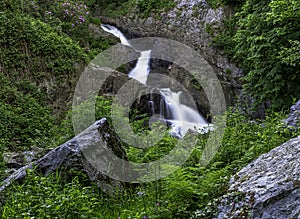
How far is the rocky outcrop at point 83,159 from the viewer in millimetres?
4379

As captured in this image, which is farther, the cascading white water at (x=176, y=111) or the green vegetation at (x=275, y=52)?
the cascading white water at (x=176, y=111)

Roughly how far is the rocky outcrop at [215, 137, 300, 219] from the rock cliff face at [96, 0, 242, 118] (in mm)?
10614

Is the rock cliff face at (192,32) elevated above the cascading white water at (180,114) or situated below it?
above

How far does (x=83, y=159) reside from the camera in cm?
442

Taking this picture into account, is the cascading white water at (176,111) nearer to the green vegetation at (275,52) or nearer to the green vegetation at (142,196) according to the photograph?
the green vegetation at (275,52)

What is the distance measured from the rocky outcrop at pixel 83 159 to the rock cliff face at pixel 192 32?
9.58m

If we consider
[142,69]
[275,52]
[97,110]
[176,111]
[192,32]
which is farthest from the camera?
[192,32]

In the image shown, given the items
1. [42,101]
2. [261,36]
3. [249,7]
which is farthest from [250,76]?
[42,101]

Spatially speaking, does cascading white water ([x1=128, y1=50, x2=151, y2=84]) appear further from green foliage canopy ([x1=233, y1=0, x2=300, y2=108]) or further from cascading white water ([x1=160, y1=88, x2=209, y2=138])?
green foliage canopy ([x1=233, y1=0, x2=300, y2=108])

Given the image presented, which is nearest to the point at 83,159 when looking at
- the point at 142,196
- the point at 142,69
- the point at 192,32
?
the point at 142,196

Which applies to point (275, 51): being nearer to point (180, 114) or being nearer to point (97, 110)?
point (180, 114)

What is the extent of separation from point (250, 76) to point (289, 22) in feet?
5.80

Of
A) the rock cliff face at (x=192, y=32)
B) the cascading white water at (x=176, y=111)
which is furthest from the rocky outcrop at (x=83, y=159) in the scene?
the rock cliff face at (x=192, y=32)

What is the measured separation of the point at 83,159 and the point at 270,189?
100 inches
